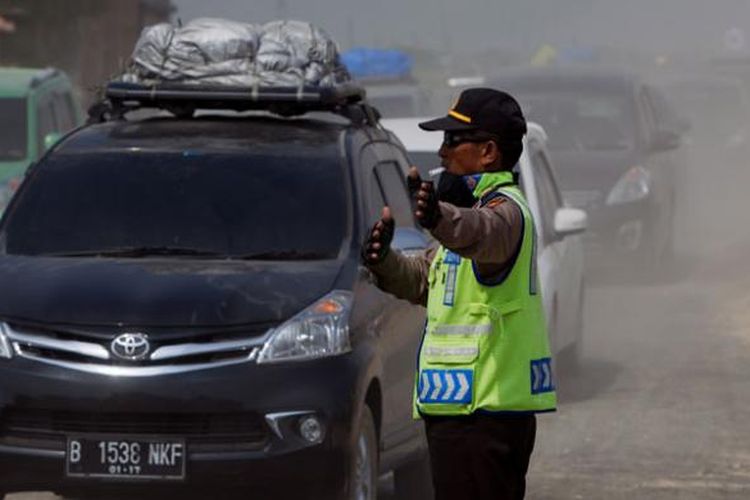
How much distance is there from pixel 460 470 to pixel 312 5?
50723 millimetres

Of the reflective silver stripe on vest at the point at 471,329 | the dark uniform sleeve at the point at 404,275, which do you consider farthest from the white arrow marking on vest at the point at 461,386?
the dark uniform sleeve at the point at 404,275

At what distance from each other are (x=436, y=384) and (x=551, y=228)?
26.0ft

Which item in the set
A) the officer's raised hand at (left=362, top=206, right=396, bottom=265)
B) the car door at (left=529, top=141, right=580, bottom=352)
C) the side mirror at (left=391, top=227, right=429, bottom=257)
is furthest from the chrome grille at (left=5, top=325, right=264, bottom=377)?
the car door at (left=529, top=141, right=580, bottom=352)

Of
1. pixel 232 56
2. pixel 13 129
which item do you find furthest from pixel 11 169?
pixel 232 56

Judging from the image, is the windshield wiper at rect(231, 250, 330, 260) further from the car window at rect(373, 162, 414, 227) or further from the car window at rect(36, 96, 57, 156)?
the car window at rect(36, 96, 57, 156)

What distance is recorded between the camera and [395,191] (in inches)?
420

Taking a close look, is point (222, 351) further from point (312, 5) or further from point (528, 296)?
point (312, 5)

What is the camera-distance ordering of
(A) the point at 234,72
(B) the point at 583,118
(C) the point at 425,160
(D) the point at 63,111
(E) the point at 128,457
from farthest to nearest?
(B) the point at 583,118, (D) the point at 63,111, (C) the point at 425,160, (A) the point at 234,72, (E) the point at 128,457

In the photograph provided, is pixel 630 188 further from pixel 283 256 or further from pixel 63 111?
pixel 283 256

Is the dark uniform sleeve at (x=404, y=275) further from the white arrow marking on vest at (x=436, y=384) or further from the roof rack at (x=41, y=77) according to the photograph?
the roof rack at (x=41, y=77)

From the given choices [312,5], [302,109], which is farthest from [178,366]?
[312,5]

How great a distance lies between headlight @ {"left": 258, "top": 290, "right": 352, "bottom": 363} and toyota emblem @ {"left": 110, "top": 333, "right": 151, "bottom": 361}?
16.0 inches

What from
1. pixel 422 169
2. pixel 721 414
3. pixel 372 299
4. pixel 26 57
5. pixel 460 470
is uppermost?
pixel 460 470

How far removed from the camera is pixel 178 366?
861 cm
